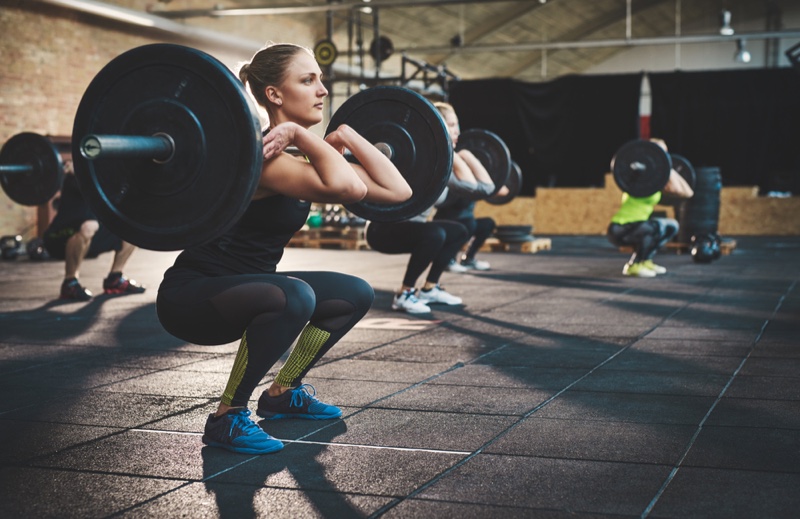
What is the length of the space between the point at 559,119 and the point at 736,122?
314 centimetres

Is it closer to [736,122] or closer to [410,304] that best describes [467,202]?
[410,304]

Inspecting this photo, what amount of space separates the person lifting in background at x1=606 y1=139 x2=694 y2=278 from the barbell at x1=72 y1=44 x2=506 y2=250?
19.2 feet

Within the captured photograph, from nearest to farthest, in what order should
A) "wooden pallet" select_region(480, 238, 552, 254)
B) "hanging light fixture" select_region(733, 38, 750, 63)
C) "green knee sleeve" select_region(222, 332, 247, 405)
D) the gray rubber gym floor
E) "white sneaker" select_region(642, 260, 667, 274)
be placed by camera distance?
the gray rubber gym floor, "green knee sleeve" select_region(222, 332, 247, 405), "white sneaker" select_region(642, 260, 667, 274), "wooden pallet" select_region(480, 238, 552, 254), "hanging light fixture" select_region(733, 38, 750, 63)

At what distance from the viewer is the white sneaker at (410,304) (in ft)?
17.5

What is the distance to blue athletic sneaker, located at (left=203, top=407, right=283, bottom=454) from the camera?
2.35 m

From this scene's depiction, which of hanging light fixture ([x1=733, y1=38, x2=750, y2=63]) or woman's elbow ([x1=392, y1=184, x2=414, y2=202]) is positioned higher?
hanging light fixture ([x1=733, y1=38, x2=750, y2=63])

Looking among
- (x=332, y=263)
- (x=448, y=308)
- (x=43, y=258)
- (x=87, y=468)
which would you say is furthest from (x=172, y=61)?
(x=43, y=258)

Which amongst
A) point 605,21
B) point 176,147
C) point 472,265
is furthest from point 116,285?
point 605,21

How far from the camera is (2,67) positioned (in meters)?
11.1

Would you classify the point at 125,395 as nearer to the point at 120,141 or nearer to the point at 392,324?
the point at 120,141

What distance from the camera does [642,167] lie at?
7211 mm

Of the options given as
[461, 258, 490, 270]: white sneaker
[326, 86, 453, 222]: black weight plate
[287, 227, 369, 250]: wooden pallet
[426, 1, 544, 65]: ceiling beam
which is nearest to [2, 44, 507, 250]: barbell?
[326, 86, 453, 222]: black weight plate

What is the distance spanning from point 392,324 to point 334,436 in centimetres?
238

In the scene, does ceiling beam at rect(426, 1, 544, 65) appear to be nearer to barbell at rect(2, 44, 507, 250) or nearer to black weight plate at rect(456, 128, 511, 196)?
black weight plate at rect(456, 128, 511, 196)
